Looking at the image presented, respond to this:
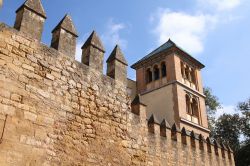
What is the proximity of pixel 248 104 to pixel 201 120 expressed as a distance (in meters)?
9.27

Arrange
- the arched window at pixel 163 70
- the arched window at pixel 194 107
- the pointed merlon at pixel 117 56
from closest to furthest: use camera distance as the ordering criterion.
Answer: the pointed merlon at pixel 117 56 < the arched window at pixel 194 107 < the arched window at pixel 163 70

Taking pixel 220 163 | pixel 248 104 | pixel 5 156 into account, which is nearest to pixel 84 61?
pixel 5 156

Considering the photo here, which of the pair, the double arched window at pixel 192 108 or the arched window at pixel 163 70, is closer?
the double arched window at pixel 192 108

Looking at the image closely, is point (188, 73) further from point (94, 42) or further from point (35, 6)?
point (35, 6)

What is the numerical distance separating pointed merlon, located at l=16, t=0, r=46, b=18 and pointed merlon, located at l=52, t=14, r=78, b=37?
44cm

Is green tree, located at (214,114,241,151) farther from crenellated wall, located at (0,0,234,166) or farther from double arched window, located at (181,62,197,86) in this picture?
crenellated wall, located at (0,0,234,166)

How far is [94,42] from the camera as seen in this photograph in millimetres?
6449

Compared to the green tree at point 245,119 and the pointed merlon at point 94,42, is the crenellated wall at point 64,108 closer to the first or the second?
the pointed merlon at point 94,42

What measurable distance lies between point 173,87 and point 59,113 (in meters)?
13.4

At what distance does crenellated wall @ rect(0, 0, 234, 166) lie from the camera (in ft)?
14.8

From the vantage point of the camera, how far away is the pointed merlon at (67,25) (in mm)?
5857

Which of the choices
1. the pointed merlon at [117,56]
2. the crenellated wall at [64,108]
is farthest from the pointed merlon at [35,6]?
the pointed merlon at [117,56]

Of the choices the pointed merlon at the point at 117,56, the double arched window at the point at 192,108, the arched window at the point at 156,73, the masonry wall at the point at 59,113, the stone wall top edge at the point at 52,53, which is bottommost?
the masonry wall at the point at 59,113

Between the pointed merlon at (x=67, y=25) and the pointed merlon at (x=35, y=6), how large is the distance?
443 mm
